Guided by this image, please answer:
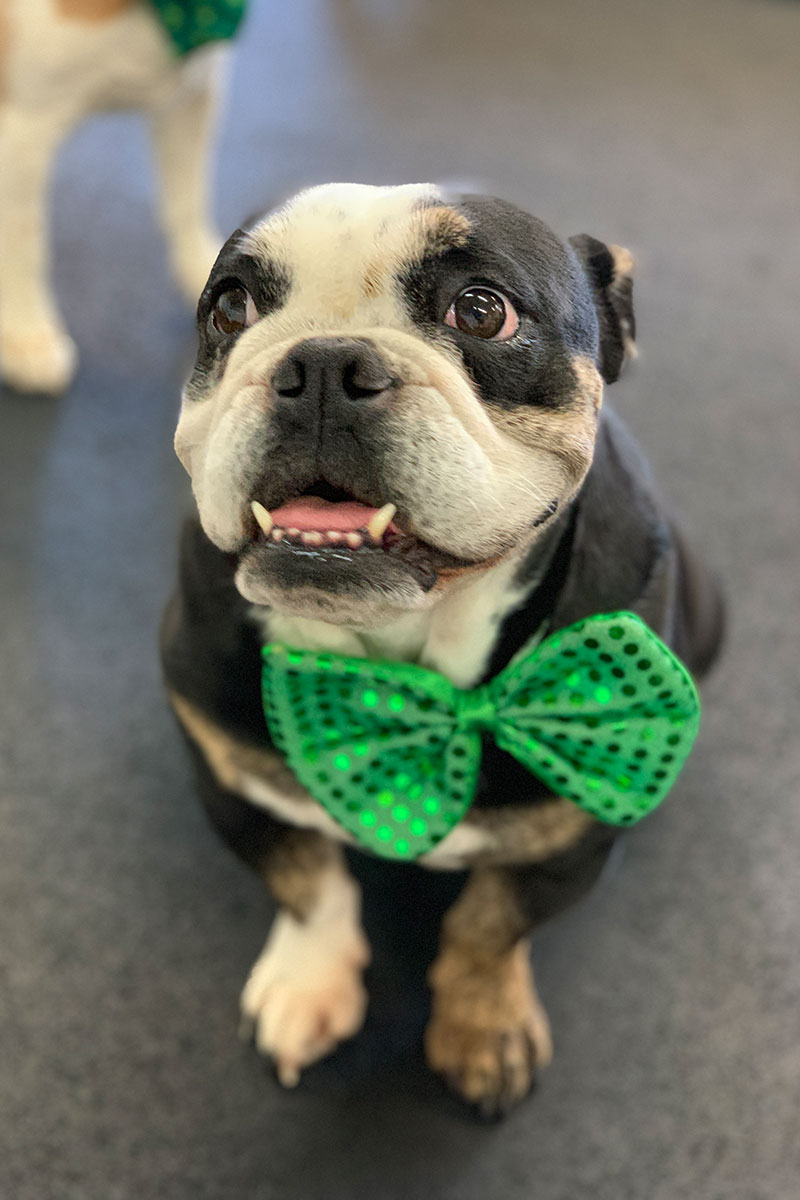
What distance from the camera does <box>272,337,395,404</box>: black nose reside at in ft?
2.12

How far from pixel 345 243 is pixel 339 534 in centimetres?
18

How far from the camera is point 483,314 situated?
0.69m

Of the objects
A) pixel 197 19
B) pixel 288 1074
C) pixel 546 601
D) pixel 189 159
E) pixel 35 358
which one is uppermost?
pixel 197 19

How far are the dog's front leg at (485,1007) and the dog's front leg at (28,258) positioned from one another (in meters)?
1.09

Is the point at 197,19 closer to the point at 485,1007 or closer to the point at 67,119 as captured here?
the point at 67,119

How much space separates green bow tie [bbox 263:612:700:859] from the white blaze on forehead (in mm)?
254

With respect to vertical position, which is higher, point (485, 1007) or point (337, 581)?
point (337, 581)

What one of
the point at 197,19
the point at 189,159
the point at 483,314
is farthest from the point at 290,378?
the point at 189,159

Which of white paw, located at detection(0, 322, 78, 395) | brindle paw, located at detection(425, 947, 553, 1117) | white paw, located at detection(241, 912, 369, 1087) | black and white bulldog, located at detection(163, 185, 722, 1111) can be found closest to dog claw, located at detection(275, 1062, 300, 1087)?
white paw, located at detection(241, 912, 369, 1087)

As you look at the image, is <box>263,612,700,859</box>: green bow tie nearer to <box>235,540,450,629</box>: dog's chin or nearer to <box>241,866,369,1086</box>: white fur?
<box>235,540,450,629</box>: dog's chin

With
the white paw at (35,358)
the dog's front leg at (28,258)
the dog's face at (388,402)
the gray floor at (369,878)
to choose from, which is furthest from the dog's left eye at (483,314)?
the white paw at (35,358)

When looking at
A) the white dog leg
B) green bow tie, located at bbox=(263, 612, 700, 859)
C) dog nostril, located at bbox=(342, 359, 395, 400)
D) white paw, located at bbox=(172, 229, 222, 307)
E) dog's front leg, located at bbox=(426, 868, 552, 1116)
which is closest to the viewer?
dog nostril, located at bbox=(342, 359, 395, 400)

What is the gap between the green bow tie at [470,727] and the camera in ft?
2.61

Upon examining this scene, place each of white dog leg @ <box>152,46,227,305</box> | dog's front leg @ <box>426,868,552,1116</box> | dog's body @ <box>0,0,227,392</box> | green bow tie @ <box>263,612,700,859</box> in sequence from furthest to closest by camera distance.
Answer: white dog leg @ <box>152,46,227,305</box> < dog's body @ <box>0,0,227,392</box> < dog's front leg @ <box>426,868,552,1116</box> < green bow tie @ <box>263,612,700,859</box>
